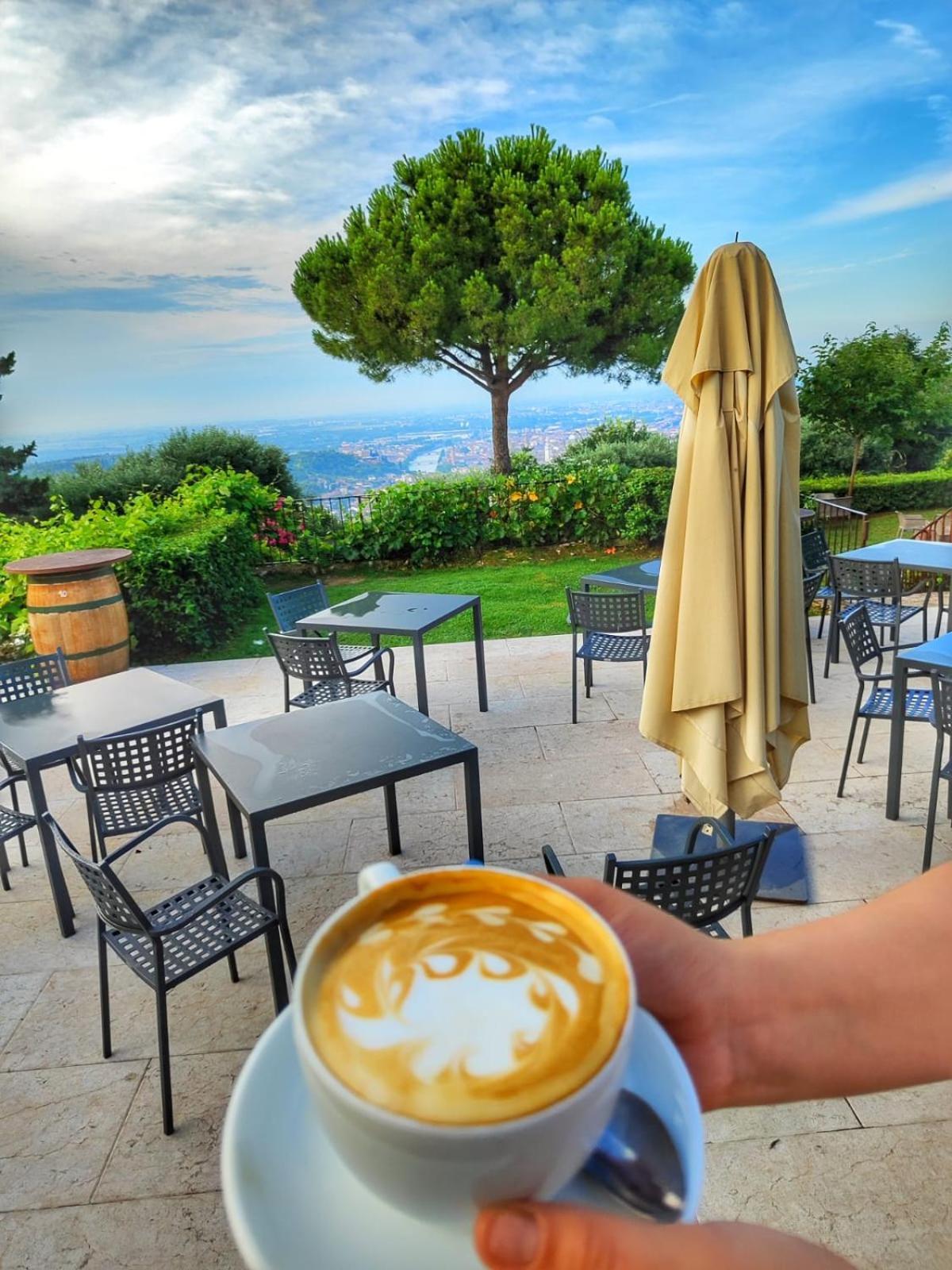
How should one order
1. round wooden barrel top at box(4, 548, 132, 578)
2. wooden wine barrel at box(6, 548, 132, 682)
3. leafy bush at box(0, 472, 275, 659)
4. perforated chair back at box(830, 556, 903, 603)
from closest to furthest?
perforated chair back at box(830, 556, 903, 603) → round wooden barrel top at box(4, 548, 132, 578) → wooden wine barrel at box(6, 548, 132, 682) → leafy bush at box(0, 472, 275, 659)

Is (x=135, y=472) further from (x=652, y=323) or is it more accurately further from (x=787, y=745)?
(x=787, y=745)

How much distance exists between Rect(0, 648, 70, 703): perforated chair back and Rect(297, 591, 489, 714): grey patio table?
4.97 ft

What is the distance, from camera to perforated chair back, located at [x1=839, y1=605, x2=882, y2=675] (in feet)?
12.6

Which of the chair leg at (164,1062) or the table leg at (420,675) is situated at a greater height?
the table leg at (420,675)

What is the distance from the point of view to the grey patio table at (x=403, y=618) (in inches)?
190

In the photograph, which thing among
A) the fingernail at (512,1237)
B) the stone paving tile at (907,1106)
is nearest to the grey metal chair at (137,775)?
the stone paving tile at (907,1106)

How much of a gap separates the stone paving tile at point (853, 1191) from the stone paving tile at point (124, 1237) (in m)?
1.31

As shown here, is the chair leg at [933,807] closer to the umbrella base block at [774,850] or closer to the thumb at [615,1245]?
the umbrella base block at [774,850]

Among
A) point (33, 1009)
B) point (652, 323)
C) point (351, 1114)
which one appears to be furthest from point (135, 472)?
point (351, 1114)

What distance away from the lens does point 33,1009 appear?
2820 millimetres

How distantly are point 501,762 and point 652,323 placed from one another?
1343cm

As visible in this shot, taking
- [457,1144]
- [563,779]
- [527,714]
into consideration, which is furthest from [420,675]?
[457,1144]

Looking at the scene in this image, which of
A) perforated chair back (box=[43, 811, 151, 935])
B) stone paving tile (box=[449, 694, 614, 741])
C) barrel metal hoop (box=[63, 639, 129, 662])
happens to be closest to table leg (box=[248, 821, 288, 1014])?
perforated chair back (box=[43, 811, 151, 935])

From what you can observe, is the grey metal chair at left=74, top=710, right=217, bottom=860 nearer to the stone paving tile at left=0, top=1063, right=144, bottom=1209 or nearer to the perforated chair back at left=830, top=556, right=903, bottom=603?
the stone paving tile at left=0, top=1063, right=144, bottom=1209
